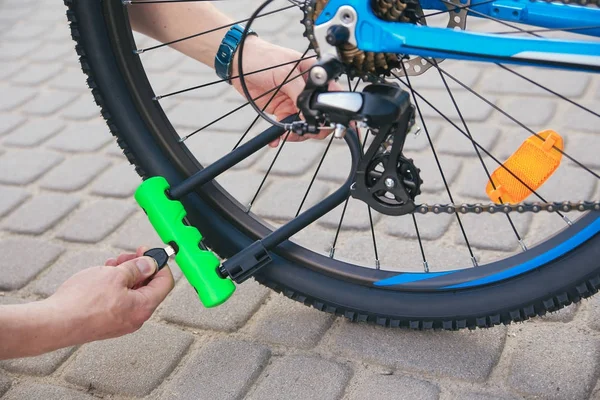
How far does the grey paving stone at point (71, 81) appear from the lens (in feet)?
9.84

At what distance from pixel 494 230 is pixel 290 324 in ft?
1.88

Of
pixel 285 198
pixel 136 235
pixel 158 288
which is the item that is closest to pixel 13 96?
pixel 136 235

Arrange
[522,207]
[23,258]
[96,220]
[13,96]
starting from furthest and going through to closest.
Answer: [13,96]
[96,220]
[23,258]
[522,207]

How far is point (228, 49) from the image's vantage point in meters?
1.74

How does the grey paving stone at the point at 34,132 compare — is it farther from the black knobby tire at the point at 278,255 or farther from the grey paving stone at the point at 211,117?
the black knobby tire at the point at 278,255

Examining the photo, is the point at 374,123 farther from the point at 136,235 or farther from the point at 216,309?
the point at 136,235

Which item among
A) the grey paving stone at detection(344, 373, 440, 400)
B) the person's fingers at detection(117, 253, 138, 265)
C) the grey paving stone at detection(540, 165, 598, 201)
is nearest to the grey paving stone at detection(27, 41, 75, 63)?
the person's fingers at detection(117, 253, 138, 265)

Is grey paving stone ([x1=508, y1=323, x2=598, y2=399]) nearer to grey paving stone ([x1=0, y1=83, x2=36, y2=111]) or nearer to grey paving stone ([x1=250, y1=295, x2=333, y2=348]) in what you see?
grey paving stone ([x1=250, y1=295, x2=333, y2=348])

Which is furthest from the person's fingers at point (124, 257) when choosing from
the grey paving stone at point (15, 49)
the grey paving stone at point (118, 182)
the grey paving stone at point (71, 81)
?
the grey paving stone at point (15, 49)

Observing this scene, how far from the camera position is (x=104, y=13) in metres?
1.58

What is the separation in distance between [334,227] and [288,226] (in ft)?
1.60

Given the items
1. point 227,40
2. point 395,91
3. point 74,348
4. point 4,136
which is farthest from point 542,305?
point 4,136

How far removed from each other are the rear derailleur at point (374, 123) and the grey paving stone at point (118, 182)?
1022mm

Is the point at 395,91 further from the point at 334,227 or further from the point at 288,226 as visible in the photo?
the point at 334,227
